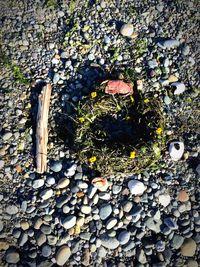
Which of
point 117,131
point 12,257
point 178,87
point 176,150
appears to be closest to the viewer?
point 12,257

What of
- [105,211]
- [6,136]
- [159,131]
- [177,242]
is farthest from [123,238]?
[6,136]

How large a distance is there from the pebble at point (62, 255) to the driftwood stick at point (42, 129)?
1116mm

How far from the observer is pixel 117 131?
5125 mm

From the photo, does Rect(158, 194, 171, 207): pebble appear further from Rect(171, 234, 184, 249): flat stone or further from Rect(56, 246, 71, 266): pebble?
Rect(56, 246, 71, 266): pebble

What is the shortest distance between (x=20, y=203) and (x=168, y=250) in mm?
2153

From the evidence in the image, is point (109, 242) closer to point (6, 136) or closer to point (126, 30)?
point (6, 136)

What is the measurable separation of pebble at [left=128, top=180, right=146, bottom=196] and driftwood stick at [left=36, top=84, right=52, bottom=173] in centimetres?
127

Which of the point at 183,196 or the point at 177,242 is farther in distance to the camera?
the point at 183,196

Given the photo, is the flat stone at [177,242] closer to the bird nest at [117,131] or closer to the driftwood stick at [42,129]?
the bird nest at [117,131]

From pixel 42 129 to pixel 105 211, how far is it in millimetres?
1481

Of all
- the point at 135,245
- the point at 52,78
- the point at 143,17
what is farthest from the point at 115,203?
the point at 143,17

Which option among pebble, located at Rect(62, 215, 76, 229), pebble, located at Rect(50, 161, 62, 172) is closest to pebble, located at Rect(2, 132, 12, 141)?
pebble, located at Rect(50, 161, 62, 172)

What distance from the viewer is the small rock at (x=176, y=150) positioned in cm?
500

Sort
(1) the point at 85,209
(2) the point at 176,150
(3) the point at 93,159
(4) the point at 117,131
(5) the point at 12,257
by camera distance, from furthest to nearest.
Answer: (4) the point at 117,131 < (2) the point at 176,150 < (3) the point at 93,159 < (1) the point at 85,209 < (5) the point at 12,257
